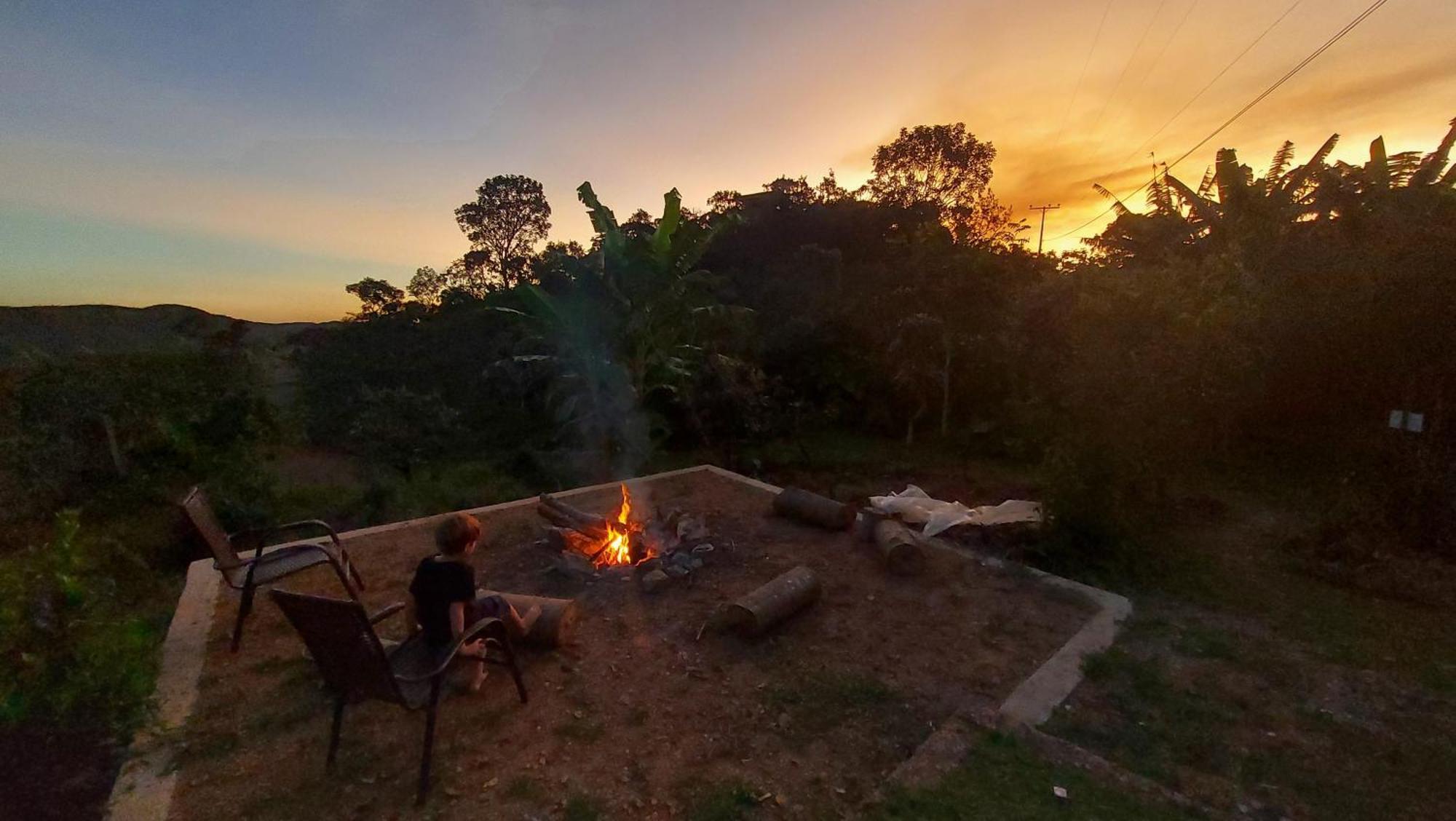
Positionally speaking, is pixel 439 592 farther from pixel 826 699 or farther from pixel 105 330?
pixel 105 330

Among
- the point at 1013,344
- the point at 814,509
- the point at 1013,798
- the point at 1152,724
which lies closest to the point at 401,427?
the point at 814,509

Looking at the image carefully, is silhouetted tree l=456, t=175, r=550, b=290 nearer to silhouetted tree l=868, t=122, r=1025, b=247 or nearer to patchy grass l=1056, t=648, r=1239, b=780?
silhouetted tree l=868, t=122, r=1025, b=247

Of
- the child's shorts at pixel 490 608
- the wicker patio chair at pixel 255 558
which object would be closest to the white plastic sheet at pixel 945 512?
the child's shorts at pixel 490 608

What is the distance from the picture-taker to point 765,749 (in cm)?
371

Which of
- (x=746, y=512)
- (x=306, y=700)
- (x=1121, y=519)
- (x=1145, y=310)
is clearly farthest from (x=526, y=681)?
(x=1145, y=310)

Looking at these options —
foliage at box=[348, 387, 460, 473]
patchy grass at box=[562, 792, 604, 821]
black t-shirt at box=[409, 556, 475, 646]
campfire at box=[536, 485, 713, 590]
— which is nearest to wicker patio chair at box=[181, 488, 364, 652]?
black t-shirt at box=[409, 556, 475, 646]

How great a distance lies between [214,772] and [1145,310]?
8975 mm

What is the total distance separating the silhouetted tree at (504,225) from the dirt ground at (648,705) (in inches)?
784

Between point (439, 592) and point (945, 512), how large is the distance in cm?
575

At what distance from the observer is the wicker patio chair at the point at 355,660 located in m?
2.98

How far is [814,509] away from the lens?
726cm

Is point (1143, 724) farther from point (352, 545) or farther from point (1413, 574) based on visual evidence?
point (352, 545)

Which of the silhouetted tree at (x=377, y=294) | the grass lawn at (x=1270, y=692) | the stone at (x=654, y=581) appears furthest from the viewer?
the silhouetted tree at (x=377, y=294)

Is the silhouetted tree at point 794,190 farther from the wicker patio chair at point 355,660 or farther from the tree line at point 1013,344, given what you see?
the wicker patio chair at point 355,660
